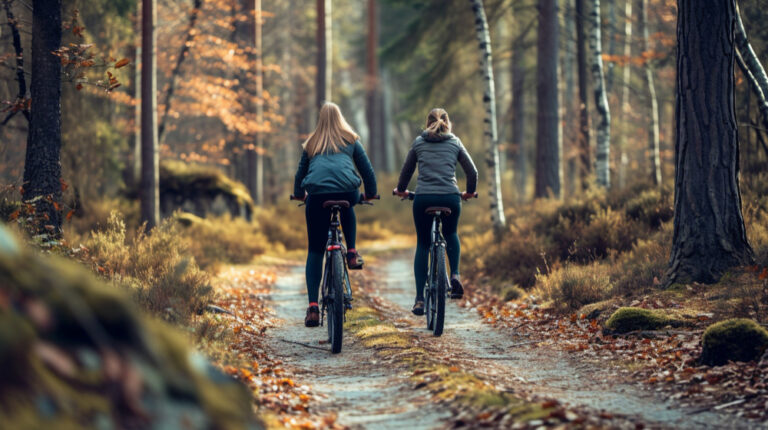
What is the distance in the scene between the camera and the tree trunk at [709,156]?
8.30 m

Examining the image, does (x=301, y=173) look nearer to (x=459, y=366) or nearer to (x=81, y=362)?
(x=459, y=366)

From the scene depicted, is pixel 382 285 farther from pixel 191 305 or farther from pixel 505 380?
pixel 505 380

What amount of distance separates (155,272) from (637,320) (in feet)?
19.7

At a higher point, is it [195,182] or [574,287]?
[195,182]

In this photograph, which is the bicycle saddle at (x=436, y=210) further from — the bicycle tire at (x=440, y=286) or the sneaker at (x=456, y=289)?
the sneaker at (x=456, y=289)

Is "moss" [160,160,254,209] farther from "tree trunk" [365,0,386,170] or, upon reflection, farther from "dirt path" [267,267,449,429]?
"tree trunk" [365,0,386,170]

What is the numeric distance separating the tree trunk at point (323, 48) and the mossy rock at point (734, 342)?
20.3m

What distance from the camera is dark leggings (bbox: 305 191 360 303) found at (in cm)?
727

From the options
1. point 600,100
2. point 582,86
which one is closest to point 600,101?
point 600,100

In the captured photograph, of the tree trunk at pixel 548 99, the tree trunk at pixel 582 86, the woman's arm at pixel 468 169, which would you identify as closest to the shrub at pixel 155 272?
the woman's arm at pixel 468 169

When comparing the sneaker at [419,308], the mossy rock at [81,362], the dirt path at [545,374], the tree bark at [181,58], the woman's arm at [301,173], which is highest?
the tree bark at [181,58]

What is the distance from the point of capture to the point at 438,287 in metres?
7.70

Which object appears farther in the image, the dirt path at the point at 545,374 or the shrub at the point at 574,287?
the shrub at the point at 574,287

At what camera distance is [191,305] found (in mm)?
8203
